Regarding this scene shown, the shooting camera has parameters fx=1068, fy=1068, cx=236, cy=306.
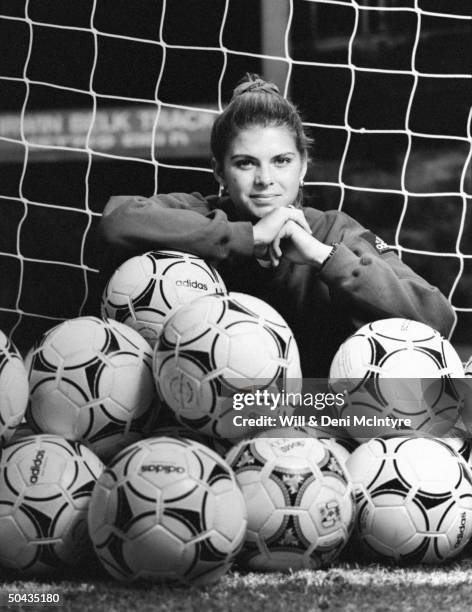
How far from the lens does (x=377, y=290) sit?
3438 millimetres

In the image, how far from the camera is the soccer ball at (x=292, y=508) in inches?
109

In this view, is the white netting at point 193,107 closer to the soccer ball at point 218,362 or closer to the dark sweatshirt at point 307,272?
the dark sweatshirt at point 307,272

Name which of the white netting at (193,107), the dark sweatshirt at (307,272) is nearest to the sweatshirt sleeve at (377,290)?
the dark sweatshirt at (307,272)

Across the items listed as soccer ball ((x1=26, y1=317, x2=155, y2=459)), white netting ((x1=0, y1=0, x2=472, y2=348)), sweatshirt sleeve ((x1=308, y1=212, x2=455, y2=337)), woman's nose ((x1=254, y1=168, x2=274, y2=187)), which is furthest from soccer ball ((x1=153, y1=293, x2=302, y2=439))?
white netting ((x1=0, y1=0, x2=472, y2=348))

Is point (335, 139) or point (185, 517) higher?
point (335, 139)

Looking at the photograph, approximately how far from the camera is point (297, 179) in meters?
3.77

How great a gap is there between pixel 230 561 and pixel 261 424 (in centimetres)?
43

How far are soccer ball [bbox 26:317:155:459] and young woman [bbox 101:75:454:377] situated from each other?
1.82ft

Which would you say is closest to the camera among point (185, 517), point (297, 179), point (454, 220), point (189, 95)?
point (185, 517)

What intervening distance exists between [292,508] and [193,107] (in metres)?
3.90

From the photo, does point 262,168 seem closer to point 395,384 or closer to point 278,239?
point 278,239

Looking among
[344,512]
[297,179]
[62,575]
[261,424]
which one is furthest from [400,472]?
[297,179]

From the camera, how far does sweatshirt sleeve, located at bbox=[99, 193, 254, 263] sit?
3.49 m

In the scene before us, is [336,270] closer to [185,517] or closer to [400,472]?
[400,472]
